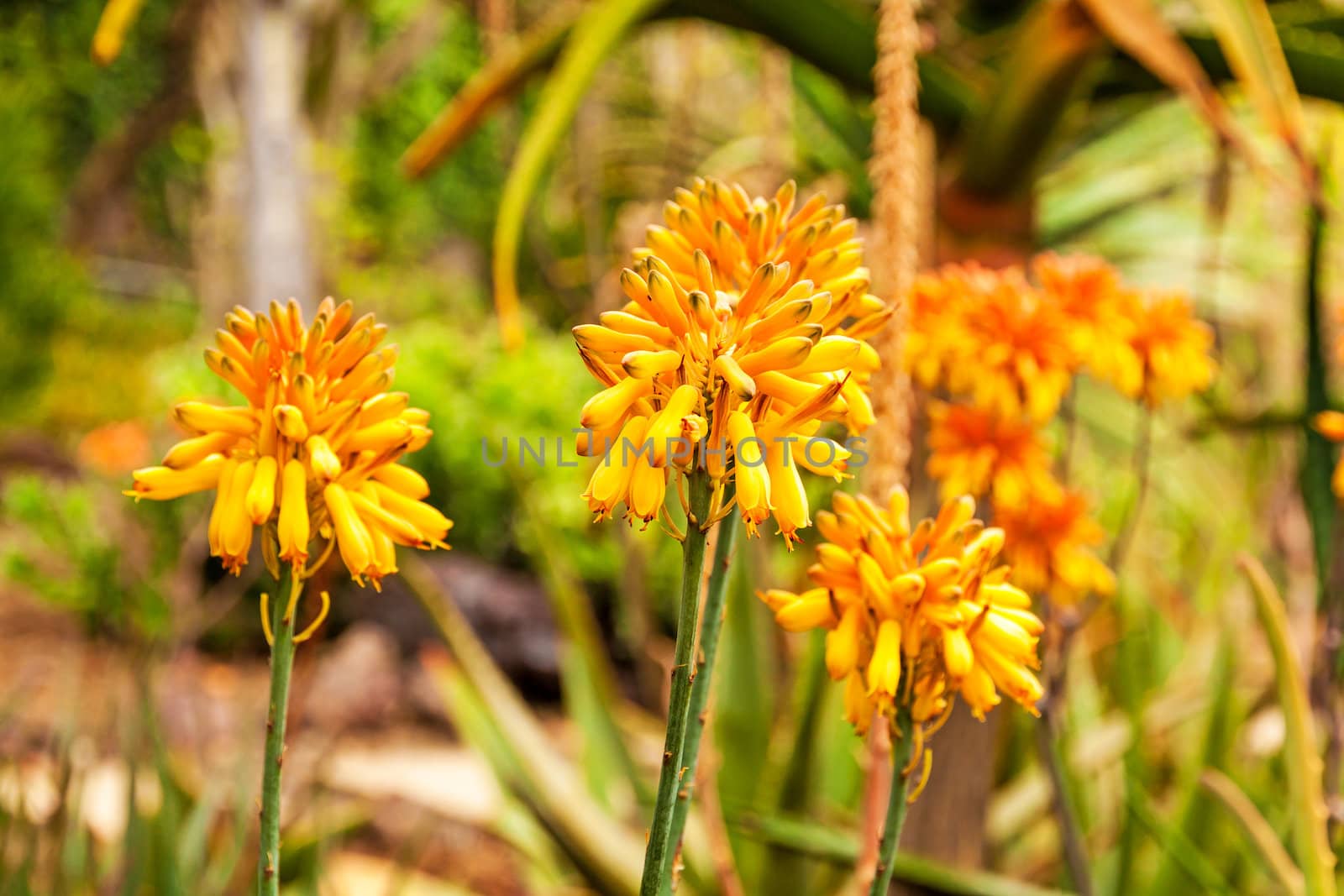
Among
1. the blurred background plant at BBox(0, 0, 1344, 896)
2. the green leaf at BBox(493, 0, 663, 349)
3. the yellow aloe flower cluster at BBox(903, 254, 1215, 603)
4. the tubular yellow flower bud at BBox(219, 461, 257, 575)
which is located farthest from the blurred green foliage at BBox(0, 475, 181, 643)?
the tubular yellow flower bud at BBox(219, 461, 257, 575)

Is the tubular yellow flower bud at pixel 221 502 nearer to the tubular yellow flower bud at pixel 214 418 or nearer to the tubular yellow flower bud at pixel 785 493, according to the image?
the tubular yellow flower bud at pixel 214 418

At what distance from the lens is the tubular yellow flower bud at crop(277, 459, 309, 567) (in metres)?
0.34

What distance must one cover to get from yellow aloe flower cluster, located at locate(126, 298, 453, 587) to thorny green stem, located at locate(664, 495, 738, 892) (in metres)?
0.11

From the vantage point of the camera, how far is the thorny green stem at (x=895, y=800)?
1.22ft

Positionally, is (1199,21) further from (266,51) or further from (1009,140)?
(266,51)

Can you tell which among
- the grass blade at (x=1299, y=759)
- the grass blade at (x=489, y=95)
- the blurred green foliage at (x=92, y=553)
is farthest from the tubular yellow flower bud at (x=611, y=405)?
the blurred green foliage at (x=92, y=553)

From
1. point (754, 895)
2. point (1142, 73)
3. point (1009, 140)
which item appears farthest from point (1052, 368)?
point (754, 895)

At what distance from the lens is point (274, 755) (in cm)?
32

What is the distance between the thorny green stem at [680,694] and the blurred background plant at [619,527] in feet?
1.07

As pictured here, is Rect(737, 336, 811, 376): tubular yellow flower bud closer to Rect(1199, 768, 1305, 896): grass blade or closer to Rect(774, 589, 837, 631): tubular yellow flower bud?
Rect(774, 589, 837, 631): tubular yellow flower bud

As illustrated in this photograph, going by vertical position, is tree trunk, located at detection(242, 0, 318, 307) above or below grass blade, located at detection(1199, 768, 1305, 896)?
above

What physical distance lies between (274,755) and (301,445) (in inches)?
4.2

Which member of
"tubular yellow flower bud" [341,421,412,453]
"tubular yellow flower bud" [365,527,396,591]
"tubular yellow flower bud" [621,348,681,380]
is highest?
"tubular yellow flower bud" [621,348,681,380]

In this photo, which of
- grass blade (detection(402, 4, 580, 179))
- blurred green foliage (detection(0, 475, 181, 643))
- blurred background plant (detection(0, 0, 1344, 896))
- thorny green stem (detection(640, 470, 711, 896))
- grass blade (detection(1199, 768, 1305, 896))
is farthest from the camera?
blurred green foliage (detection(0, 475, 181, 643))
